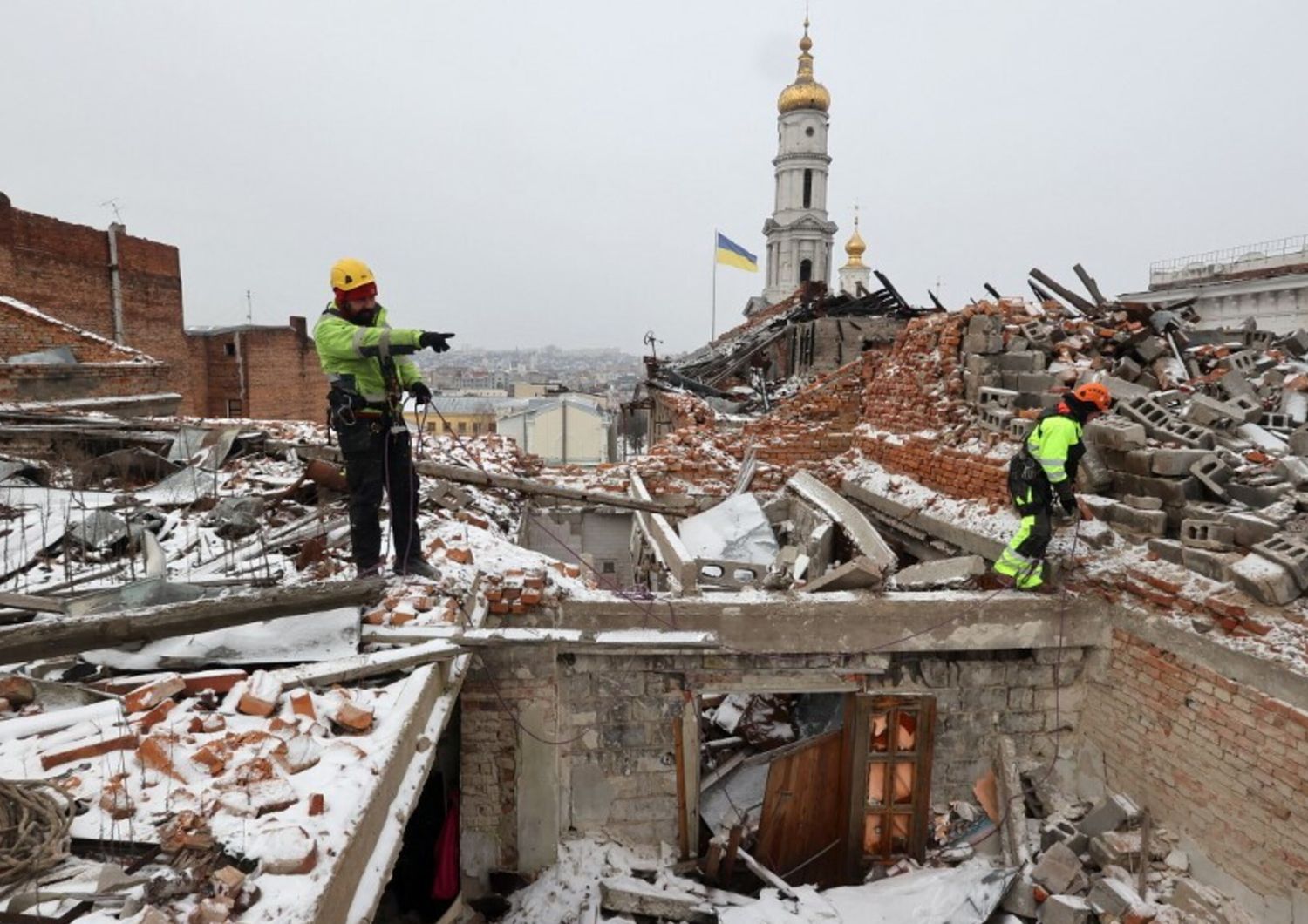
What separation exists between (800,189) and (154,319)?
1206 inches

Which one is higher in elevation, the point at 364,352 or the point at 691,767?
the point at 364,352

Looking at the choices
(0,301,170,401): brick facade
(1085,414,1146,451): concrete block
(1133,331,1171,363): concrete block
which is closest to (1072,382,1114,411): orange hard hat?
(1085,414,1146,451): concrete block

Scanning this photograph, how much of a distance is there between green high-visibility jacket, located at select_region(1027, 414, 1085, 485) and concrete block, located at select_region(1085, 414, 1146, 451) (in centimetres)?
80

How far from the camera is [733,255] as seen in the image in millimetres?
26844

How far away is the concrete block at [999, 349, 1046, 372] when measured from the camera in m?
7.24

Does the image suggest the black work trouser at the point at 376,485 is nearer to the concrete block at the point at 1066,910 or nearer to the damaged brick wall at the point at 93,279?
the concrete block at the point at 1066,910

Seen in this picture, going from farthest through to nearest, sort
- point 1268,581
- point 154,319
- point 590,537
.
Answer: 1. point 154,319
2. point 590,537
3. point 1268,581

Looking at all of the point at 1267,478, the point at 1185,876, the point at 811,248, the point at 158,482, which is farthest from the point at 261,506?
the point at 811,248

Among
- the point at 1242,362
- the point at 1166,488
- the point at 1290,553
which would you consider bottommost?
the point at 1290,553

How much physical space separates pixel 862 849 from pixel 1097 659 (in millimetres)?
2419

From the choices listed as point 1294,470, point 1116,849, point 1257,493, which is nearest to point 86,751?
point 1116,849

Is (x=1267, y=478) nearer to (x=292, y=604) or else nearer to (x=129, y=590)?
(x=292, y=604)

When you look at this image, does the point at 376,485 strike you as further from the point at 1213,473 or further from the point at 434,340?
the point at 1213,473

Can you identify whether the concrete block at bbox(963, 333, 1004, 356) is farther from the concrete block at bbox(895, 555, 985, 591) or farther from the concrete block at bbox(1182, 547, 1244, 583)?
the concrete block at bbox(1182, 547, 1244, 583)
